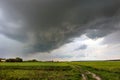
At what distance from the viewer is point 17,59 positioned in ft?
415

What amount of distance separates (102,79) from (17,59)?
3899 inches

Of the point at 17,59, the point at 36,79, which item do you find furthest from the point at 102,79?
the point at 17,59

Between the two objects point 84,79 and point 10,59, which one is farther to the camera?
point 10,59

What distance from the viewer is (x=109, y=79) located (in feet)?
108

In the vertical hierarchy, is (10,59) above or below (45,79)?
above

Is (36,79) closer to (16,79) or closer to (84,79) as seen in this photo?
(16,79)

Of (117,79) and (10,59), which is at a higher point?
(10,59)

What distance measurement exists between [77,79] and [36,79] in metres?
6.04

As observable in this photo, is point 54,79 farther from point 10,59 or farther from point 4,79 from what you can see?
point 10,59

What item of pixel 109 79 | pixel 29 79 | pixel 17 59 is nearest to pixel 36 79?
pixel 29 79

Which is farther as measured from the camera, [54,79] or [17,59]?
[17,59]

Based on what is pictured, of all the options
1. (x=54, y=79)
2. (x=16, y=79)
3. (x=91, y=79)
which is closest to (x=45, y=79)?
(x=54, y=79)

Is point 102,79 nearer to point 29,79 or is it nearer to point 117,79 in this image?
point 117,79

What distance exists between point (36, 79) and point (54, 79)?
272cm
